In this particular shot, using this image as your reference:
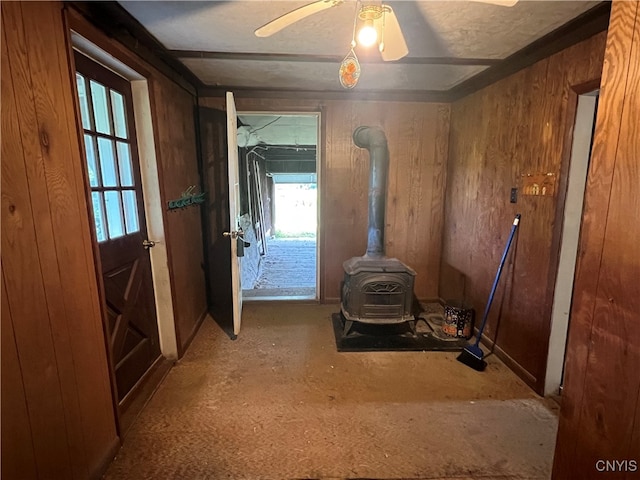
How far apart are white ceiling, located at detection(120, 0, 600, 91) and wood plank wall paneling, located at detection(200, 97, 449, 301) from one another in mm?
473

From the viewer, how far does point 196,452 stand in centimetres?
163

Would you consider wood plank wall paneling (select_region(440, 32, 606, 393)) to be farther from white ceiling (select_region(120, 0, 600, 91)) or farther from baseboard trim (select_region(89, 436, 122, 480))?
baseboard trim (select_region(89, 436, 122, 480))

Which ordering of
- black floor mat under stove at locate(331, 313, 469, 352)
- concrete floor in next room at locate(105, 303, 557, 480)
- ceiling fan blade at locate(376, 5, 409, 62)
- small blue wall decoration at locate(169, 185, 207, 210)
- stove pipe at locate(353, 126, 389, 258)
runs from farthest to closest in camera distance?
stove pipe at locate(353, 126, 389, 258) → black floor mat under stove at locate(331, 313, 469, 352) → small blue wall decoration at locate(169, 185, 207, 210) → concrete floor in next room at locate(105, 303, 557, 480) → ceiling fan blade at locate(376, 5, 409, 62)

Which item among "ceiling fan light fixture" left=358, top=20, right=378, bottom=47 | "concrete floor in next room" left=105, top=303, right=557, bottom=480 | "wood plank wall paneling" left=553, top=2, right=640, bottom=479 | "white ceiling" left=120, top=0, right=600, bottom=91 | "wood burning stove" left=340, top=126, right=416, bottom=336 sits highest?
"white ceiling" left=120, top=0, right=600, bottom=91

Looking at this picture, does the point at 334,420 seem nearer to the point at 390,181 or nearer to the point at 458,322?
the point at 458,322

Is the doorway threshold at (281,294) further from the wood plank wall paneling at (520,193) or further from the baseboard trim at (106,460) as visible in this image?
the baseboard trim at (106,460)

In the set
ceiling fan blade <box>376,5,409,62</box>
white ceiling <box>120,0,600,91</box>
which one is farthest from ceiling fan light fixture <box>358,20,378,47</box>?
white ceiling <box>120,0,600,91</box>

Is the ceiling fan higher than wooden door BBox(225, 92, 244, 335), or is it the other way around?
the ceiling fan

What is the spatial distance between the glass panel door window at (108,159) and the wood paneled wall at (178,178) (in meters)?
0.19

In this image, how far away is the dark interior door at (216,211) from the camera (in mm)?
3234

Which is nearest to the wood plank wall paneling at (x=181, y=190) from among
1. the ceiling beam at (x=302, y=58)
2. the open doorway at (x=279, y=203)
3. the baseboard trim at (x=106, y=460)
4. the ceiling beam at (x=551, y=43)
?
the ceiling beam at (x=302, y=58)

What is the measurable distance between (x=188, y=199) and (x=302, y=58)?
4.80 ft

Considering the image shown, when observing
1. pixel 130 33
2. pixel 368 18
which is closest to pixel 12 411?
pixel 368 18

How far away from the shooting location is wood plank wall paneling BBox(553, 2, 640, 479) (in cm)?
85
